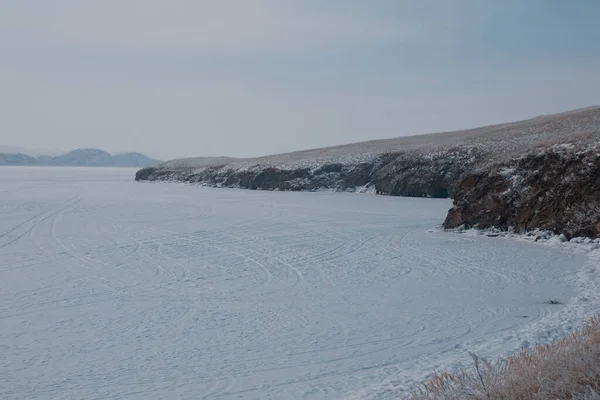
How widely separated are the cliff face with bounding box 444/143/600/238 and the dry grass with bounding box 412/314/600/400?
1166cm

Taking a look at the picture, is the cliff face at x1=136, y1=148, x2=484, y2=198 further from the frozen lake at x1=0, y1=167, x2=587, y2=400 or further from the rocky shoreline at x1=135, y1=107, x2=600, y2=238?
the frozen lake at x1=0, y1=167, x2=587, y2=400

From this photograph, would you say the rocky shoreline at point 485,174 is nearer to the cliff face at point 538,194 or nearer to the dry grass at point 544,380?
the cliff face at point 538,194

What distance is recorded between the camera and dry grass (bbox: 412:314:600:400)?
12.3 feet

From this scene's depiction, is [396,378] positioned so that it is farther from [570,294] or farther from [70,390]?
[570,294]

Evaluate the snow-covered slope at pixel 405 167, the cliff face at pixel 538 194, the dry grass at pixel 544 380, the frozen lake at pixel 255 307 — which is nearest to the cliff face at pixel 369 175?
the snow-covered slope at pixel 405 167

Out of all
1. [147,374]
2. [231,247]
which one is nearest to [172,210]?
[231,247]

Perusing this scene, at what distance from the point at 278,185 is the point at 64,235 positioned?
29.6 m

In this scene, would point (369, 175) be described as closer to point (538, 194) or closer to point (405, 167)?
point (405, 167)

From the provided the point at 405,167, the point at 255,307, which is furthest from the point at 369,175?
the point at 255,307

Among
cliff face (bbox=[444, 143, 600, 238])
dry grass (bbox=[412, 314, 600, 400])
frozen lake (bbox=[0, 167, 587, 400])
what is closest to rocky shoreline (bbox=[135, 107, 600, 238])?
cliff face (bbox=[444, 143, 600, 238])

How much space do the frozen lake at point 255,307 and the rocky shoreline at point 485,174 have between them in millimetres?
1381

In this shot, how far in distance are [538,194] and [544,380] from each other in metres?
14.3

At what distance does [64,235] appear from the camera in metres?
18.5

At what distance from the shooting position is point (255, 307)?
9.67 metres
